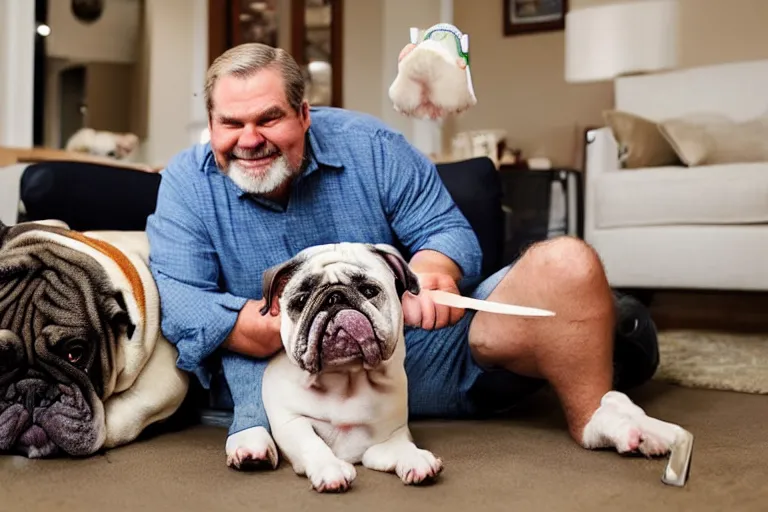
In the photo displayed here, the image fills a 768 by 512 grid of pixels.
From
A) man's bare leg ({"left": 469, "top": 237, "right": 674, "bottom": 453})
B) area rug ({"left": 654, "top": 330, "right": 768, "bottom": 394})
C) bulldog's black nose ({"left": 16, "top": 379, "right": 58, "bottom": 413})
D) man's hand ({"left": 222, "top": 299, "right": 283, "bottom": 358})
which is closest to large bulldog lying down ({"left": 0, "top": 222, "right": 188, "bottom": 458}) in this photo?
bulldog's black nose ({"left": 16, "top": 379, "right": 58, "bottom": 413})

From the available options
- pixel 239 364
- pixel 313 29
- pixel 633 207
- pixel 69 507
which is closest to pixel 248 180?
pixel 239 364

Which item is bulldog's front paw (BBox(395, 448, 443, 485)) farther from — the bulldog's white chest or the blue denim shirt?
the blue denim shirt

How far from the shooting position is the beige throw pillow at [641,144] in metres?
3.19

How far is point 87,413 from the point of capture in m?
1.29

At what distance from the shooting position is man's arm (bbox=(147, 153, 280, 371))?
1.31 meters

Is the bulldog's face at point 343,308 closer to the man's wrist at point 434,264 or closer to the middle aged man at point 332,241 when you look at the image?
the middle aged man at point 332,241

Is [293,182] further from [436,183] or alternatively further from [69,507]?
[69,507]

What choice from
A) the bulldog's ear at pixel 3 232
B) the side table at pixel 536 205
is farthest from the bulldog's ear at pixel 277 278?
the side table at pixel 536 205

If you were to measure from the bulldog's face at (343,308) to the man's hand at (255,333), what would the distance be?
0.10 metres

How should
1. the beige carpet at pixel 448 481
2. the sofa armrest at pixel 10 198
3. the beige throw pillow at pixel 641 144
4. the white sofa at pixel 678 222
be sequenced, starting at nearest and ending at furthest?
1. the beige carpet at pixel 448 481
2. the sofa armrest at pixel 10 198
3. the white sofa at pixel 678 222
4. the beige throw pillow at pixel 641 144

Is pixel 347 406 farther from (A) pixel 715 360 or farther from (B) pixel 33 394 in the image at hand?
(A) pixel 715 360

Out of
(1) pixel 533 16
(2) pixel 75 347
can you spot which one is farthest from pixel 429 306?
(1) pixel 533 16

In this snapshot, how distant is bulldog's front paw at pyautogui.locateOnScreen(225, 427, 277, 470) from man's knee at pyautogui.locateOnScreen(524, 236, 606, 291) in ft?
1.60

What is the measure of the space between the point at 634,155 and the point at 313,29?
2336mm
